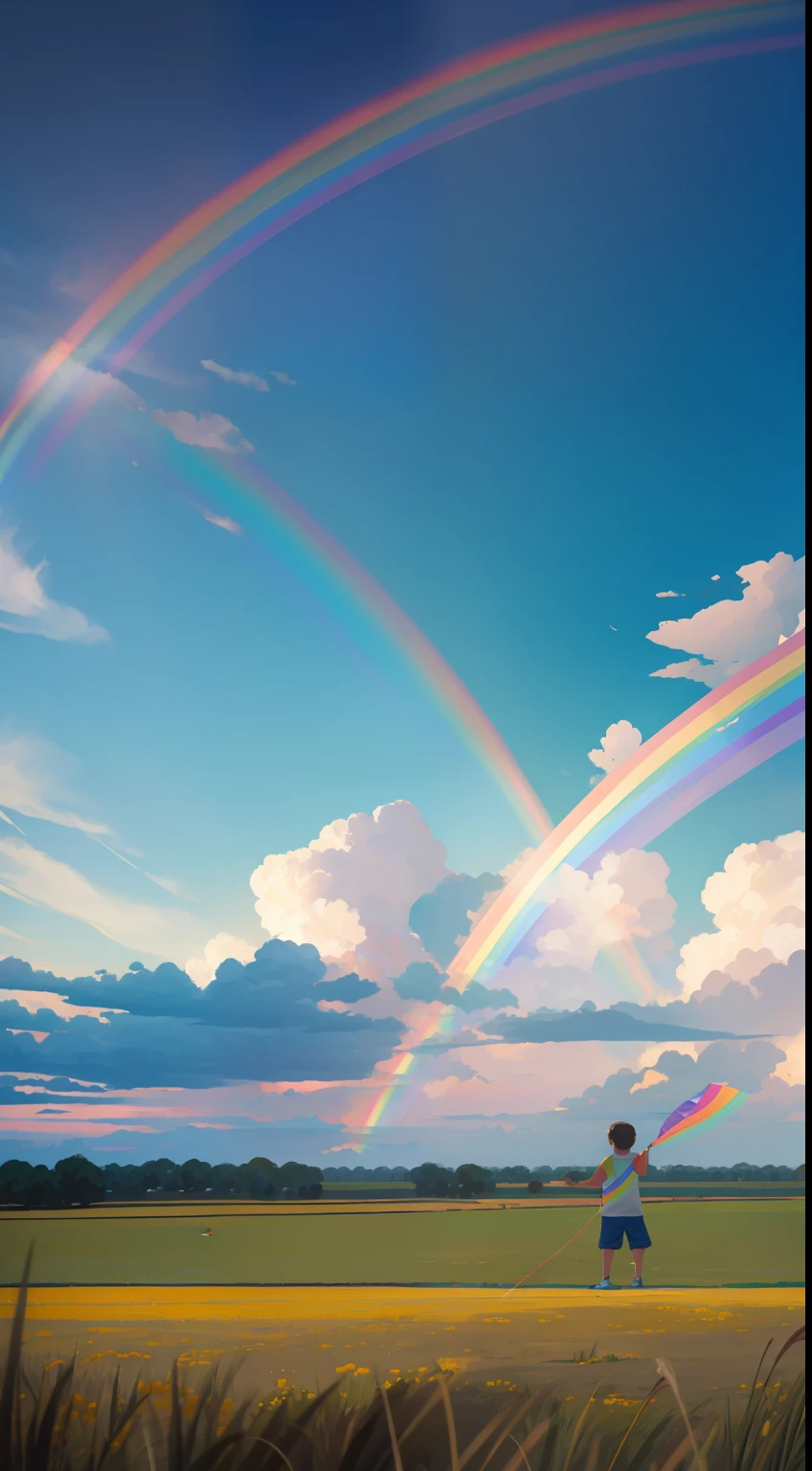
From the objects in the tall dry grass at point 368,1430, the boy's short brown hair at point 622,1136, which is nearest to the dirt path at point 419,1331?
the tall dry grass at point 368,1430

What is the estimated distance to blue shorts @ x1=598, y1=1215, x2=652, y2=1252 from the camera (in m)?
5.25

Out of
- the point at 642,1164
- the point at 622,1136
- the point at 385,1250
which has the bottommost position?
the point at 385,1250

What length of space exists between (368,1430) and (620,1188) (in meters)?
3.23

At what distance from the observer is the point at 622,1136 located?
561 centimetres

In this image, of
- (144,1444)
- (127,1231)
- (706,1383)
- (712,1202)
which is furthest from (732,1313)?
(712,1202)

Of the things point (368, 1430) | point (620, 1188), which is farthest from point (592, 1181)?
point (368, 1430)

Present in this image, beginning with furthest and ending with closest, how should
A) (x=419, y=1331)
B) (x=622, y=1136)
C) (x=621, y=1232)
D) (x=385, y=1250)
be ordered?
1. (x=385, y=1250)
2. (x=622, y=1136)
3. (x=621, y=1232)
4. (x=419, y=1331)

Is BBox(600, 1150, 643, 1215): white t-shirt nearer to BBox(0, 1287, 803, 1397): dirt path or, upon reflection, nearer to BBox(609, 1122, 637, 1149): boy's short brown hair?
BBox(609, 1122, 637, 1149): boy's short brown hair

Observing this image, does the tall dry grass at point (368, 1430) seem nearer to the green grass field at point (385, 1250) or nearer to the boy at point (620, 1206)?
the green grass field at point (385, 1250)

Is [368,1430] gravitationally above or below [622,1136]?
below

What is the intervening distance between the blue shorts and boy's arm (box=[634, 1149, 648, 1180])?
0.21 meters

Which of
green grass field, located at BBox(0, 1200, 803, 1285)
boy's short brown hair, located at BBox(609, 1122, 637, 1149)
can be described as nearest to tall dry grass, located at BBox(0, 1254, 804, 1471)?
green grass field, located at BBox(0, 1200, 803, 1285)

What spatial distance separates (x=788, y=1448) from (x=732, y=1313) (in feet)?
4.96

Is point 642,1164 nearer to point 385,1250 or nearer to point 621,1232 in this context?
point 621,1232
